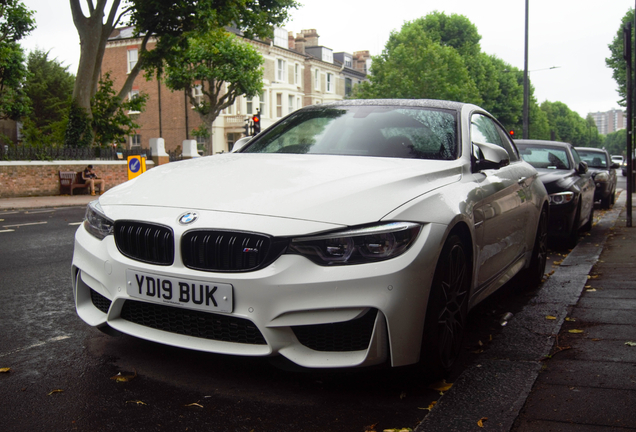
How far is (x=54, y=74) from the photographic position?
5050cm

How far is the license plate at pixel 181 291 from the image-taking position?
2.93 metres

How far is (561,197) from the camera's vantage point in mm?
8867

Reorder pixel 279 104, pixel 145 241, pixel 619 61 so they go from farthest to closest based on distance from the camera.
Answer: pixel 279 104, pixel 619 61, pixel 145 241

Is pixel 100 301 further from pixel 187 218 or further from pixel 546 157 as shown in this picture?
pixel 546 157

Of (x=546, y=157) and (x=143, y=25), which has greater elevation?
(x=143, y=25)

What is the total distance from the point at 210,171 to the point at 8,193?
20911 mm

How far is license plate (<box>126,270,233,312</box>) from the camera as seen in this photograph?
293 cm

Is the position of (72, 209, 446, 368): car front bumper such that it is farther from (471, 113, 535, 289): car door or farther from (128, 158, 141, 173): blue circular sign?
(128, 158, 141, 173): blue circular sign

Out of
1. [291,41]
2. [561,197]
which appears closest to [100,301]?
[561,197]

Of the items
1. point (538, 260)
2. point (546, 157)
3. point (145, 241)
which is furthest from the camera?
point (546, 157)

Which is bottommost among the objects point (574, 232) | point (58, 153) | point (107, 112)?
point (574, 232)

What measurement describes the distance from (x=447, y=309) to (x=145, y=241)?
1.57 meters

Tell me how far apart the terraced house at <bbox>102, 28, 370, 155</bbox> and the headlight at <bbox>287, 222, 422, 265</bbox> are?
4283cm

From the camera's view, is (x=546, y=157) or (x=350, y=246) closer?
(x=350, y=246)
